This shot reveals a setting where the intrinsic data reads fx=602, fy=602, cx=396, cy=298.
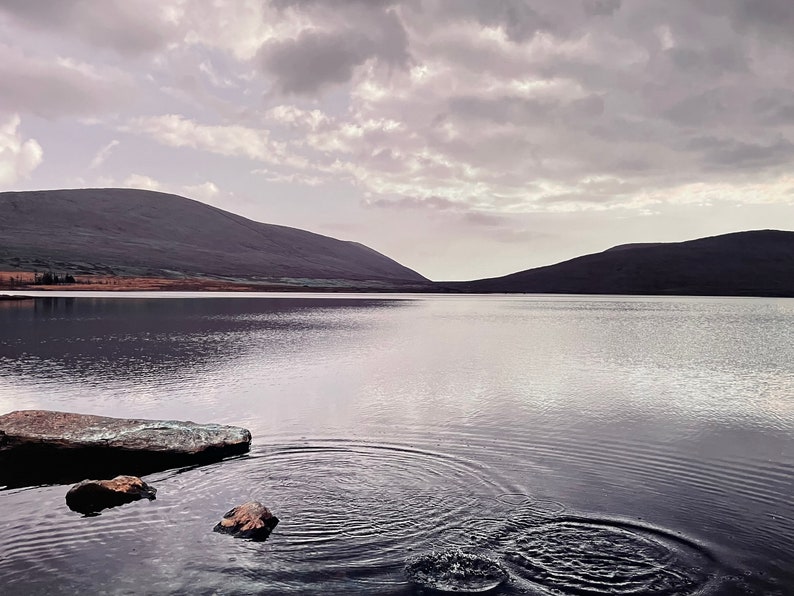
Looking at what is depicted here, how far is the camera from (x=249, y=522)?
1276 cm

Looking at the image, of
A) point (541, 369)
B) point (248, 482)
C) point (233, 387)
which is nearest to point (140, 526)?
point (248, 482)

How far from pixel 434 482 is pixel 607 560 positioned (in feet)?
18.2

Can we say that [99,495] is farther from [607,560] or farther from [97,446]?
[607,560]

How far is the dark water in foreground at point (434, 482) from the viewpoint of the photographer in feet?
Result: 36.5

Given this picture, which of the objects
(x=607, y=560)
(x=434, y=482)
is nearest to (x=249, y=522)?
(x=434, y=482)

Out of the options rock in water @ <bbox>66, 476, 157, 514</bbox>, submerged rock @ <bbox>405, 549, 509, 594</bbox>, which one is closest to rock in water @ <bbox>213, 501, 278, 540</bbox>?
rock in water @ <bbox>66, 476, 157, 514</bbox>

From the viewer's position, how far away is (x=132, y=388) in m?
29.1

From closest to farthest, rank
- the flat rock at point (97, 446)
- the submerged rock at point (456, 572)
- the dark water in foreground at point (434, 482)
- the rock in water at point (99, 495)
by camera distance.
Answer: the submerged rock at point (456, 572)
the dark water in foreground at point (434, 482)
the rock in water at point (99, 495)
the flat rock at point (97, 446)

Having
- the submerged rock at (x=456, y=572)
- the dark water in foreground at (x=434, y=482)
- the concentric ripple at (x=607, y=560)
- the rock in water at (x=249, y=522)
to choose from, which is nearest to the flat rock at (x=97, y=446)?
the dark water in foreground at (x=434, y=482)

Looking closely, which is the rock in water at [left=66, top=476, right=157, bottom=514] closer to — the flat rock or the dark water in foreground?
the dark water in foreground

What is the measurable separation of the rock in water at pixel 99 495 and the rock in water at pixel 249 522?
10.0 feet

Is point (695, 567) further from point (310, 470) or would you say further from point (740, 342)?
point (740, 342)

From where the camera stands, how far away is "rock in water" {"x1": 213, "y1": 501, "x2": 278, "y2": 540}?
12.6 meters

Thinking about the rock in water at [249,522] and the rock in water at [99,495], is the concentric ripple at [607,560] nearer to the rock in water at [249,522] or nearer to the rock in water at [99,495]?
the rock in water at [249,522]
